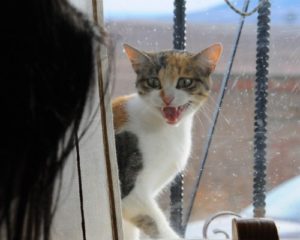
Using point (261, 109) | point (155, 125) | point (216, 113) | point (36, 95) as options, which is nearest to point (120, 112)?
point (155, 125)

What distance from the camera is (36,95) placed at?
0.50 meters

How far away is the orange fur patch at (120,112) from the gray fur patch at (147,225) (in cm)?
20

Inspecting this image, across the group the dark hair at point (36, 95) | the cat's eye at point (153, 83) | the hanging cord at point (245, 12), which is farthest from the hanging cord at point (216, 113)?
the dark hair at point (36, 95)

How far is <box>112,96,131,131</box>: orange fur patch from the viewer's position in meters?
1.14

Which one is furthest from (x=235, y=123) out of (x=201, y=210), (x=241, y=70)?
(x=201, y=210)

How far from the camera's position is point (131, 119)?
3.83ft

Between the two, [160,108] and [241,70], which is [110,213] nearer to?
[160,108]

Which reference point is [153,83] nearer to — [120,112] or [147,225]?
[120,112]

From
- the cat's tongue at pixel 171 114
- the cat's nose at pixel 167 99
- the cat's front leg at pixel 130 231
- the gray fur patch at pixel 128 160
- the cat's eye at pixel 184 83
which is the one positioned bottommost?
the cat's front leg at pixel 130 231

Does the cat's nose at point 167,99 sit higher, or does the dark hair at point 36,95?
the cat's nose at point 167,99

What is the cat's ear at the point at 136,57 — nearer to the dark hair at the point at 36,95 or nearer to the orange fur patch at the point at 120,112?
the orange fur patch at the point at 120,112

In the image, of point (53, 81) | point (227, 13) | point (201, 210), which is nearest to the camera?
point (53, 81)

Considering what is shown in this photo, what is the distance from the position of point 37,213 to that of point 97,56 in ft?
0.61

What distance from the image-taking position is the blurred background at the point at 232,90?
1097 millimetres
